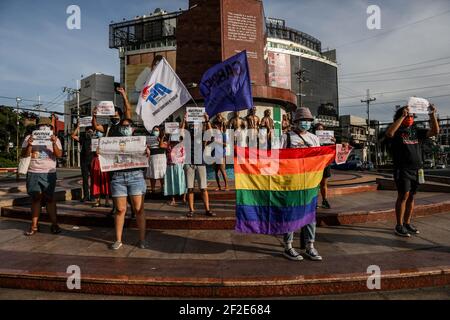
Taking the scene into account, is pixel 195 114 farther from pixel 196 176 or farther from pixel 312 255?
pixel 312 255

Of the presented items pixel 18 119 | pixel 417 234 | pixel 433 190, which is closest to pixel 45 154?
pixel 417 234

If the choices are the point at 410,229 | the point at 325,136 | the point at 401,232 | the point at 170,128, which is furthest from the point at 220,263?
the point at 325,136

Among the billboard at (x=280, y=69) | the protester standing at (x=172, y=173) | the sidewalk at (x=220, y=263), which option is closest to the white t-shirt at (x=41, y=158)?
the sidewalk at (x=220, y=263)

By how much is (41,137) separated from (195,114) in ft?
9.31

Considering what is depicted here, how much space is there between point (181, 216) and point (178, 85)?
2388 mm

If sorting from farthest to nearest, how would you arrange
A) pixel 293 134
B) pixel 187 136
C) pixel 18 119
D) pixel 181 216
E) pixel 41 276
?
pixel 18 119
pixel 187 136
pixel 181 216
pixel 293 134
pixel 41 276

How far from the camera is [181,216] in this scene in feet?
20.2

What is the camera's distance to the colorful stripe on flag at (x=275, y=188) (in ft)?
14.7

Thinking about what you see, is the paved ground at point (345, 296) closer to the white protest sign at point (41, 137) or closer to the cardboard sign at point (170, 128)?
the white protest sign at point (41, 137)

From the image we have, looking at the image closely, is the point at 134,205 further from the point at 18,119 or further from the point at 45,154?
the point at 18,119

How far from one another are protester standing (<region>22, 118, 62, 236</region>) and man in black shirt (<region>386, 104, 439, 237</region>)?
5469 mm

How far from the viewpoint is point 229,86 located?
6.51 m

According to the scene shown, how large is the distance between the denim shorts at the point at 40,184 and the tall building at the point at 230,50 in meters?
7.10

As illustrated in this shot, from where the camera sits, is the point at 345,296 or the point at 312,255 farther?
the point at 312,255
